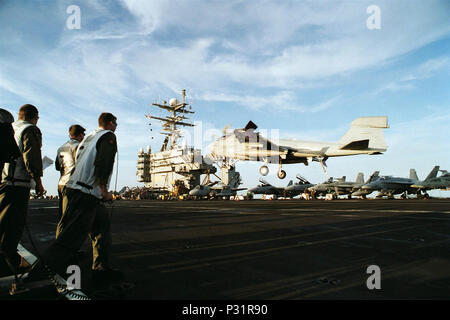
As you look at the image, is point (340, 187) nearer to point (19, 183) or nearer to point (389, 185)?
point (389, 185)

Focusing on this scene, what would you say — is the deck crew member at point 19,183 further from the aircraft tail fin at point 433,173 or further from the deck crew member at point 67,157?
the aircraft tail fin at point 433,173

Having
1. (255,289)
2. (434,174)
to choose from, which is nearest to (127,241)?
(255,289)

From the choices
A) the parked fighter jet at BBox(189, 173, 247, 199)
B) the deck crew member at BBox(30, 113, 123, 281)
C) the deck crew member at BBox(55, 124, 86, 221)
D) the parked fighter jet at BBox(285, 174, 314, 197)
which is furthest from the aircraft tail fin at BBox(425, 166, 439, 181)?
the deck crew member at BBox(30, 113, 123, 281)

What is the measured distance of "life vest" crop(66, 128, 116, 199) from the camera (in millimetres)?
3428

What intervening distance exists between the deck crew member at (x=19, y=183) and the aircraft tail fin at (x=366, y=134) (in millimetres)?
20919

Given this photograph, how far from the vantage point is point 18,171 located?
13.0 feet

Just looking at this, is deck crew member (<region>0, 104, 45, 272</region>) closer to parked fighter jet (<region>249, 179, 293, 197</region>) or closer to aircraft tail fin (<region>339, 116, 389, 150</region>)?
aircraft tail fin (<region>339, 116, 389, 150</region>)

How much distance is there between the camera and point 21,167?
399cm

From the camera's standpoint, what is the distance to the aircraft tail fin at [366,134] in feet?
66.2

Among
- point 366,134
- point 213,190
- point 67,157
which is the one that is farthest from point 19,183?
point 213,190

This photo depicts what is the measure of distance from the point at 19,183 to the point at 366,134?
73.6ft

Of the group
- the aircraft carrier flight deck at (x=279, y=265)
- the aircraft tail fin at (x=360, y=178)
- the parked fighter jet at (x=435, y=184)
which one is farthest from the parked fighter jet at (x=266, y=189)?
the aircraft carrier flight deck at (x=279, y=265)

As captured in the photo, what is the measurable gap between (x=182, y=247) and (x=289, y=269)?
244 cm
